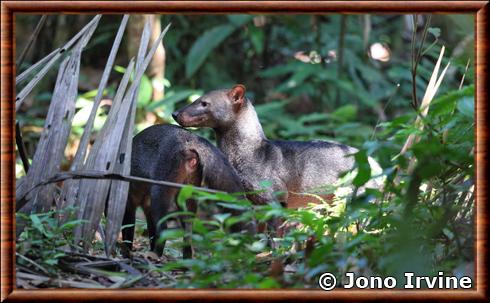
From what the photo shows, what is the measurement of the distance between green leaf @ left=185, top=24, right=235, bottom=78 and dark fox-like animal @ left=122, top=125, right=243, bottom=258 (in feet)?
17.3

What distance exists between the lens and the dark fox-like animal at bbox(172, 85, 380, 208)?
23.1 ft

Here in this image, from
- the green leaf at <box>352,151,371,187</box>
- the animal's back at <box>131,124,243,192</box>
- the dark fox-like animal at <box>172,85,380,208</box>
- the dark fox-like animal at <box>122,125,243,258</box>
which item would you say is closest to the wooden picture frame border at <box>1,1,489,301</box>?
the green leaf at <box>352,151,371,187</box>

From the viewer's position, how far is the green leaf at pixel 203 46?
1102 cm

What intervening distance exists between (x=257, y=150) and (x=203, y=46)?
4315 mm

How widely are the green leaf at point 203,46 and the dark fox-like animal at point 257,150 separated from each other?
12.3ft

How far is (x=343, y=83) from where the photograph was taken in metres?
11.4

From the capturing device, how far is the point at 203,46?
1127 cm

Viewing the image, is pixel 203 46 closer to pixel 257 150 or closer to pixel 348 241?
pixel 257 150

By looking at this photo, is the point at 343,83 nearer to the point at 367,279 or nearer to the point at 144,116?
the point at 144,116

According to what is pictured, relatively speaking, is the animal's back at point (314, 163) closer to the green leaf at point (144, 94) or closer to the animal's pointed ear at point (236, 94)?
the animal's pointed ear at point (236, 94)

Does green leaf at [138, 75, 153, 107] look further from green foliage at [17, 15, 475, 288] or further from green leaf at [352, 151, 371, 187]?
green leaf at [352, 151, 371, 187]

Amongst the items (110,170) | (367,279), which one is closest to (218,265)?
(367,279)

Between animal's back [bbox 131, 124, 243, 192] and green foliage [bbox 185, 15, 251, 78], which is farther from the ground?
green foliage [bbox 185, 15, 251, 78]

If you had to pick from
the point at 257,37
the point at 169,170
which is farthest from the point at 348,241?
the point at 257,37
